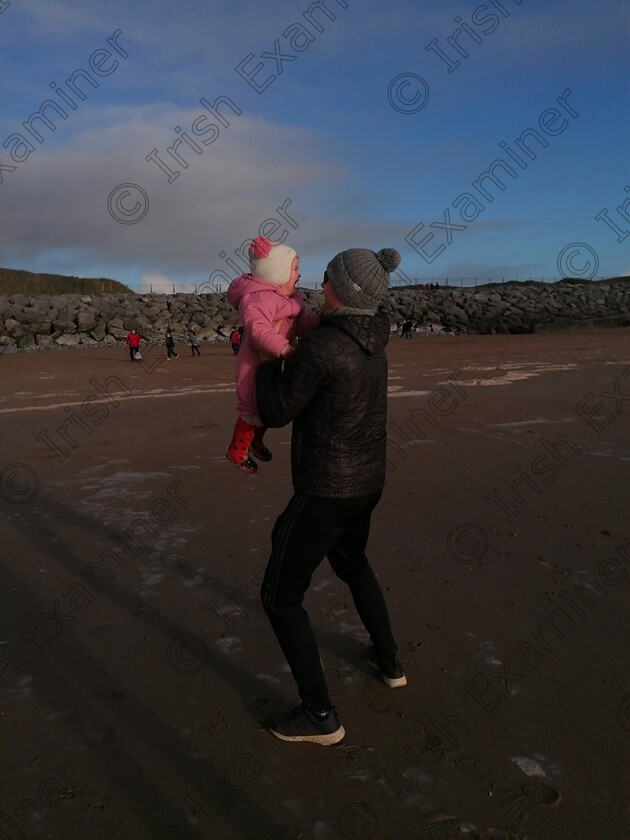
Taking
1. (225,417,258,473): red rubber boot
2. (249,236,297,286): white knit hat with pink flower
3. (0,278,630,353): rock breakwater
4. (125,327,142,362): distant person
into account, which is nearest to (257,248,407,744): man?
(249,236,297,286): white knit hat with pink flower

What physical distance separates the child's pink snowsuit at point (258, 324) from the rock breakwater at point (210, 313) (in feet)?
110

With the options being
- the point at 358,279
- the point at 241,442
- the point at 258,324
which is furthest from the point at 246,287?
the point at 241,442

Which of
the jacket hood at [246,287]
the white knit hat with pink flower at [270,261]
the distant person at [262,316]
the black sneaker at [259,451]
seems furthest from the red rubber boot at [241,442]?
the white knit hat with pink flower at [270,261]

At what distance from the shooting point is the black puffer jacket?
8.68ft

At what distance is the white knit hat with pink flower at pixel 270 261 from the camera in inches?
118

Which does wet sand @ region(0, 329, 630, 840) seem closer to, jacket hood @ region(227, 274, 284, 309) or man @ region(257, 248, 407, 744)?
man @ region(257, 248, 407, 744)

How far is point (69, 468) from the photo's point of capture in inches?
325

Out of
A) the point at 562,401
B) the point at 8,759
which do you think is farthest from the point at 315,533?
the point at 562,401

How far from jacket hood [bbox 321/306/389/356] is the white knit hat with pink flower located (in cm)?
41

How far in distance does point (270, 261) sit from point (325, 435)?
2.93 ft

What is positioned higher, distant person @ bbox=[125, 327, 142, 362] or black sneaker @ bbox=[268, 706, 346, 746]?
distant person @ bbox=[125, 327, 142, 362]

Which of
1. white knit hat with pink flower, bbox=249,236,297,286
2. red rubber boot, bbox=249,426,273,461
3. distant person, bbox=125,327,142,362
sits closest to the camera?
white knit hat with pink flower, bbox=249,236,297,286

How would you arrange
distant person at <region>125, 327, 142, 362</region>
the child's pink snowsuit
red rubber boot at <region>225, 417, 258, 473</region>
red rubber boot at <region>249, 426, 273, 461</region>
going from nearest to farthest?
1. the child's pink snowsuit
2. red rubber boot at <region>225, 417, 258, 473</region>
3. red rubber boot at <region>249, 426, 273, 461</region>
4. distant person at <region>125, 327, 142, 362</region>

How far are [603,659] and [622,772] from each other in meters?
0.91
